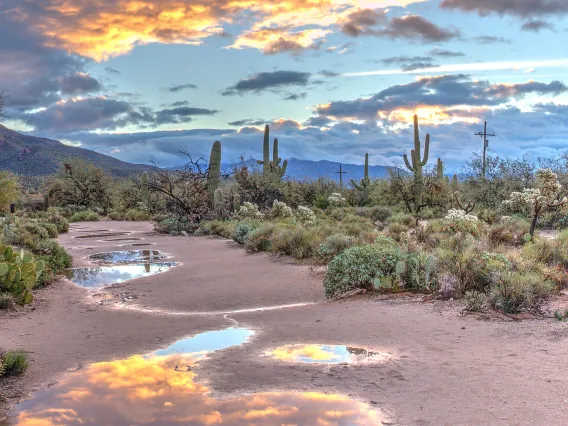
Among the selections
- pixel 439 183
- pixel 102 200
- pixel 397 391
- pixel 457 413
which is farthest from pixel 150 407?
pixel 102 200

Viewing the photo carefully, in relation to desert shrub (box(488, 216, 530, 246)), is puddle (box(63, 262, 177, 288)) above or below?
below

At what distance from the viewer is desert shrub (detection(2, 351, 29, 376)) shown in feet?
23.4

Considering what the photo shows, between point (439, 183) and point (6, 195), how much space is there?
2720 centimetres

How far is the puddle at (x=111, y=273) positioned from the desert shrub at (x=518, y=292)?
945 centimetres

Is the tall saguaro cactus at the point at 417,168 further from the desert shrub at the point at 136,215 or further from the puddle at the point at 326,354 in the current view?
the puddle at the point at 326,354

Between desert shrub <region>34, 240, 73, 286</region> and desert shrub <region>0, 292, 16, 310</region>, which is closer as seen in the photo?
desert shrub <region>0, 292, 16, 310</region>

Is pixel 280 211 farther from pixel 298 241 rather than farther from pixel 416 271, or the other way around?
pixel 416 271

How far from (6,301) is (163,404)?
20.4 feet

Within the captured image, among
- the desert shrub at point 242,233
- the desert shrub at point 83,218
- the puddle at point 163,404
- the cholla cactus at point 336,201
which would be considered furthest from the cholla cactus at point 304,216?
the desert shrub at point 83,218

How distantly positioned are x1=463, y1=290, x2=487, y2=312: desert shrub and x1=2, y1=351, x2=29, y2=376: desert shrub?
7.14m

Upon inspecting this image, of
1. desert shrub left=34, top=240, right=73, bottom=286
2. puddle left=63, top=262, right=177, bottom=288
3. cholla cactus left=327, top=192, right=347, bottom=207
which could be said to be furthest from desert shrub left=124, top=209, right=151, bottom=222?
puddle left=63, top=262, right=177, bottom=288

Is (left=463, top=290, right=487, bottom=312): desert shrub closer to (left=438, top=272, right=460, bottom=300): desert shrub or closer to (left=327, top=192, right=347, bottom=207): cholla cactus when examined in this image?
(left=438, top=272, right=460, bottom=300): desert shrub

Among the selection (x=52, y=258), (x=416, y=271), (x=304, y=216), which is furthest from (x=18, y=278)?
(x=304, y=216)

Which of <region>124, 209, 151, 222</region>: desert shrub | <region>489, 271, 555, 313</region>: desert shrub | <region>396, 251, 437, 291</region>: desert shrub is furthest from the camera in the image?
<region>124, 209, 151, 222</region>: desert shrub
